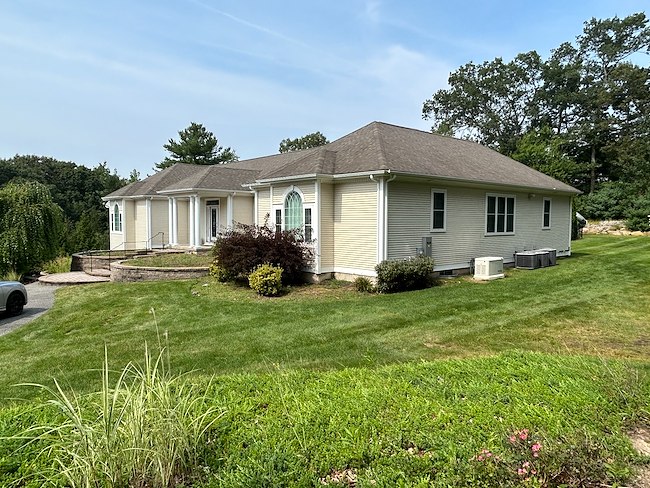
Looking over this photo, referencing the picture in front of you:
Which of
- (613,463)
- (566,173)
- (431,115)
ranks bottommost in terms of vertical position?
(613,463)

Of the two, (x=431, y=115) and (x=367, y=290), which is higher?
(x=431, y=115)

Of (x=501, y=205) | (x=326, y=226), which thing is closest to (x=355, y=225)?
(x=326, y=226)

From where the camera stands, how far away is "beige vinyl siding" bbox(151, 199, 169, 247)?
22.2 meters

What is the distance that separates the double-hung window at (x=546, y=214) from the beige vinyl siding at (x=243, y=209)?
517 inches

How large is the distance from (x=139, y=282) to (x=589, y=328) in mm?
13123

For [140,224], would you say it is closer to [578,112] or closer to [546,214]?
[546,214]

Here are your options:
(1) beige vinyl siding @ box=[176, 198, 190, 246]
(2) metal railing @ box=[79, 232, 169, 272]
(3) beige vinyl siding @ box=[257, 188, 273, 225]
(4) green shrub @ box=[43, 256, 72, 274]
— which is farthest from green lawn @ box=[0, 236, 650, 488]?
(1) beige vinyl siding @ box=[176, 198, 190, 246]

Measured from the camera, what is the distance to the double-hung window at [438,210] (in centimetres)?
1334

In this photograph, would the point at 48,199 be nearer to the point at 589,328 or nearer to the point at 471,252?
the point at 471,252

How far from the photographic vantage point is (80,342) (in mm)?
8031

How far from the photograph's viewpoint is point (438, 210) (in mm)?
13508

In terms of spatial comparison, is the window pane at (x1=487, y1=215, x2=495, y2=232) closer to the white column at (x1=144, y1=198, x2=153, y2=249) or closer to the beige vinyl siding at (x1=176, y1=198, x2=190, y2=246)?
the beige vinyl siding at (x1=176, y1=198, x2=190, y2=246)

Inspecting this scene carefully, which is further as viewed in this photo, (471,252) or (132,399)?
(471,252)

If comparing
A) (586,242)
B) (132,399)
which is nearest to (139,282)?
(132,399)
